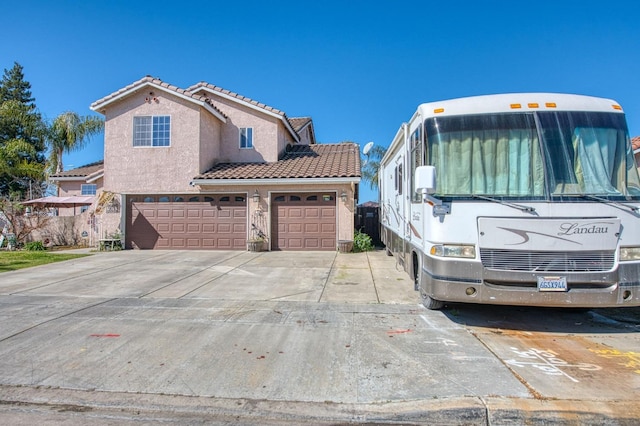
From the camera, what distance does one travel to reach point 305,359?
13.8 feet

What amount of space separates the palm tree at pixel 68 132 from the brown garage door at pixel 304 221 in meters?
17.4

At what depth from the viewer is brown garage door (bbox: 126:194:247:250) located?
580 inches

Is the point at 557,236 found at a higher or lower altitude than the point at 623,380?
higher

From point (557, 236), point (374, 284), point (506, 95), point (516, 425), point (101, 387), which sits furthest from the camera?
point (374, 284)

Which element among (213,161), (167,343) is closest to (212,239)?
(213,161)

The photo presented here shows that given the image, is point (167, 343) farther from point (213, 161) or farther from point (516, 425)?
point (213, 161)

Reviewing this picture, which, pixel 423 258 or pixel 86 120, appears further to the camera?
pixel 86 120

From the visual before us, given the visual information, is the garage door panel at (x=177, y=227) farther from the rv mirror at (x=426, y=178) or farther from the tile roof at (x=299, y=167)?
the rv mirror at (x=426, y=178)

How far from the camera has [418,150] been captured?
5.61m

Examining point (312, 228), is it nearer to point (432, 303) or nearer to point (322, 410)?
point (432, 303)

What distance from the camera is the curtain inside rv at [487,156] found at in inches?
192

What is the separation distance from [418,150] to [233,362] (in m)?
3.91

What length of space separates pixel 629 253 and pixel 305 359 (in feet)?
13.7

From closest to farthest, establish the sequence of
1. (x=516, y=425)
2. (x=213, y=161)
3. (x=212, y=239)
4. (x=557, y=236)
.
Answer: (x=516, y=425)
(x=557, y=236)
(x=212, y=239)
(x=213, y=161)
